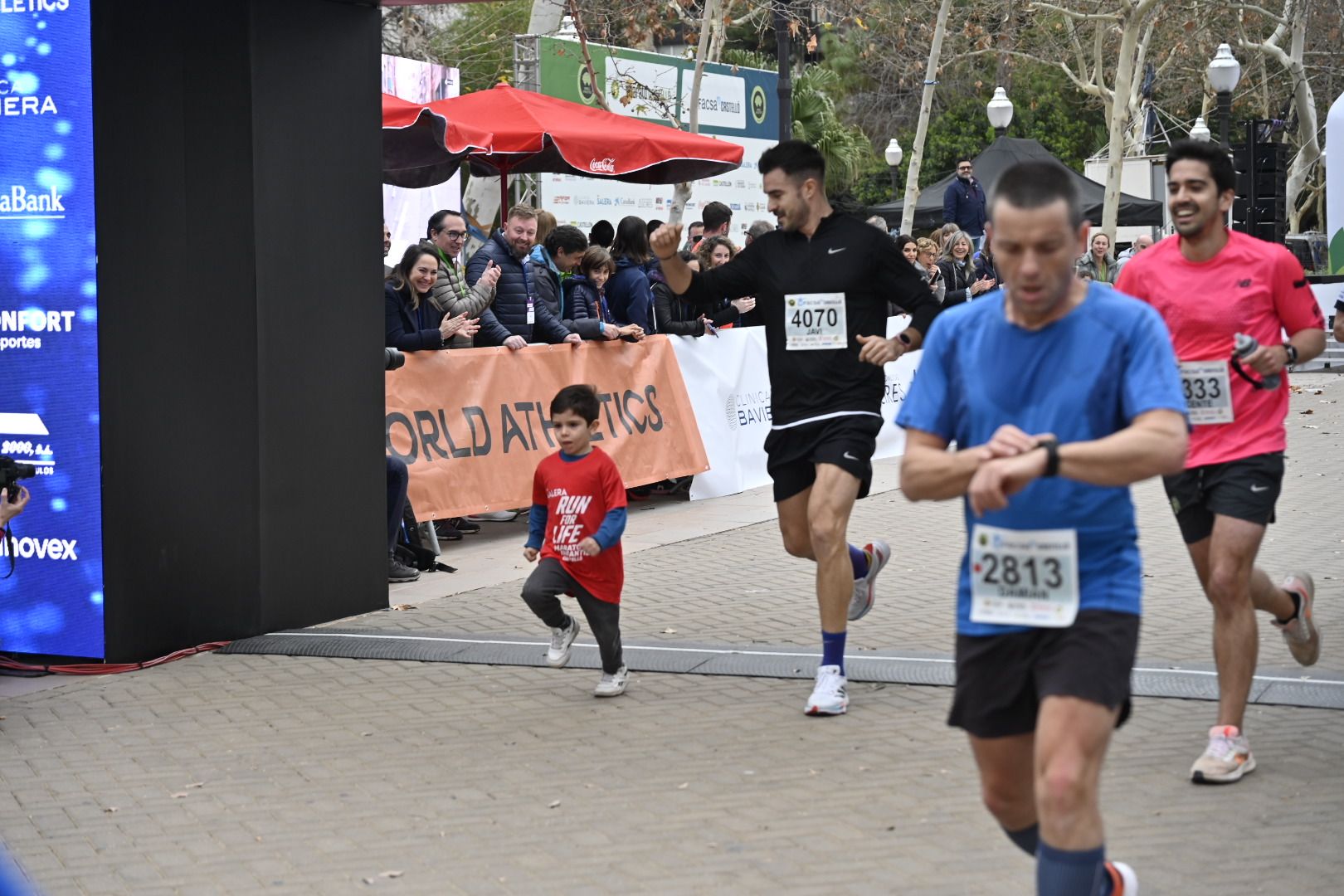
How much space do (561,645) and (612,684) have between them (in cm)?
36

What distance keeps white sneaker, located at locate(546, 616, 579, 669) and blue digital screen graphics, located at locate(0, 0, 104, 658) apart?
2112 millimetres

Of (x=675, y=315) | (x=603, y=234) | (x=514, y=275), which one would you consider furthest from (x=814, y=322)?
(x=603, y=234)

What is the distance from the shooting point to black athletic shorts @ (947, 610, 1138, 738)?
11.8 feet

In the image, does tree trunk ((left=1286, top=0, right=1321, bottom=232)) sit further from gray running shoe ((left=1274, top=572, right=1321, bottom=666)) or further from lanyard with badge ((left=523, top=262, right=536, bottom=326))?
gray running shoe ((left=1274, top=572, right=1321, bottom=666))

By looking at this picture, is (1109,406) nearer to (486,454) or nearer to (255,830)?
(255,830)

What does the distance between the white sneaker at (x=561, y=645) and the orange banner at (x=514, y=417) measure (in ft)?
8.31

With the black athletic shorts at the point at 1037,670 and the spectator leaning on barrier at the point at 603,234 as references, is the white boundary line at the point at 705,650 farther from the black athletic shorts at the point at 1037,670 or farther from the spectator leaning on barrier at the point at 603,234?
the spectator leaning on barrier at the point at 603,234

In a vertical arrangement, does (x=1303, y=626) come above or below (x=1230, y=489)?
below

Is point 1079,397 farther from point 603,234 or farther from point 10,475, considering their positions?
point 603,234

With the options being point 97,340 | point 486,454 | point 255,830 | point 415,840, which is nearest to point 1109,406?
point 415,840

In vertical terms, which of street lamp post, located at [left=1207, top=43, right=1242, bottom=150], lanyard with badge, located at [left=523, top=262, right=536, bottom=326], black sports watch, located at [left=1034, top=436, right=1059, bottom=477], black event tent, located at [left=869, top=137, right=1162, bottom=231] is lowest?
black sports watch, located at [left=1034, top=436, right=1059, bottom=477]

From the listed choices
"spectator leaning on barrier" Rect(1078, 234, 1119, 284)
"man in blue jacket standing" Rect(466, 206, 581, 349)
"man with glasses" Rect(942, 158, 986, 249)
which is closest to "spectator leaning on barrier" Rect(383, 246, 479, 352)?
"man in blue jacket standing" Rect(466, 206, 581, 349)

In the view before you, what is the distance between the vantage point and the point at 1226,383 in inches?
228

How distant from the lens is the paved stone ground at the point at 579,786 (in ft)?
16.3
